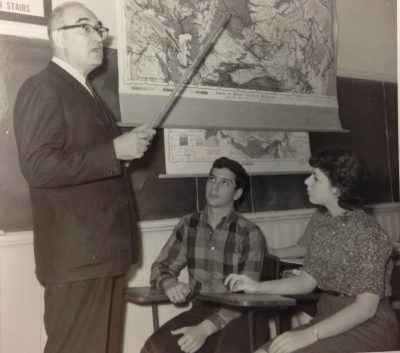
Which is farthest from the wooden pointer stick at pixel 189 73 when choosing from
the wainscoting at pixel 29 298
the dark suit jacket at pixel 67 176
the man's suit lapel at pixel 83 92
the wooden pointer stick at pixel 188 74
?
the wainscoting at pixel 29 298

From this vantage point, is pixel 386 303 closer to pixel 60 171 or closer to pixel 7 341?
pixel 60 171

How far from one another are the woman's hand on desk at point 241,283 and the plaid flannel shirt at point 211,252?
0.10 m

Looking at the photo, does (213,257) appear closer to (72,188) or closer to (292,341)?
(292,341)

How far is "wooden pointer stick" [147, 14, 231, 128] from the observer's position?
1646mm

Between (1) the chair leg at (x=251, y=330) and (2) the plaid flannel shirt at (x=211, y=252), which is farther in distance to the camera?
(2) the plaid flannel shirt at (x=211, y=252)

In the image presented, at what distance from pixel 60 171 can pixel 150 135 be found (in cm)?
32

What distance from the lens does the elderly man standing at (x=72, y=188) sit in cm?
129

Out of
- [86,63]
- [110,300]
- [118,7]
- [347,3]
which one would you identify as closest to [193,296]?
[110,300]

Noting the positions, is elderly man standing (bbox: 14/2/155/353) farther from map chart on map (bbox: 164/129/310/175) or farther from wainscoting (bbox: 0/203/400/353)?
map chart on map (bbox: 164/129/310/175)

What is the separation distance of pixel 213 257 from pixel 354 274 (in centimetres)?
55

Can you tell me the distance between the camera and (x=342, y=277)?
1373 mm

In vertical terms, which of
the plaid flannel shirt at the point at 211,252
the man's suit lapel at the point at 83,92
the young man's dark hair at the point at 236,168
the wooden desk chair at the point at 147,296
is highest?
the man's suit lapel at the point at 83,92

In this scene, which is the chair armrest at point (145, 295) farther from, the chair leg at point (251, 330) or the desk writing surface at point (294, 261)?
the desk writing surface at point (294, 261)

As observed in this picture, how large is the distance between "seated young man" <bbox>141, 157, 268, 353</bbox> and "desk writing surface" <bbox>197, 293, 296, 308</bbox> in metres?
0.22
